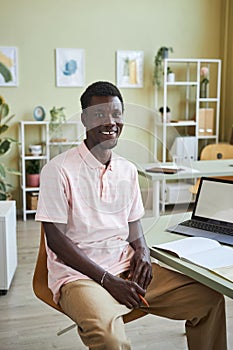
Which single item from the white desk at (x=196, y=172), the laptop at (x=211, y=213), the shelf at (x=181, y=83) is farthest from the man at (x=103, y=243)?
the shelf at (x=181, y=83)

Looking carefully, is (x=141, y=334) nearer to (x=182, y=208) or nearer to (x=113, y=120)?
(x=182, y=208)

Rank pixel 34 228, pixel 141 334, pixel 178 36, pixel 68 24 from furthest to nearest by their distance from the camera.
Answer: pixel 178 36 < pixel 68 24 < pixel 34 228 < pixel 141 334

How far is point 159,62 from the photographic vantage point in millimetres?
5160

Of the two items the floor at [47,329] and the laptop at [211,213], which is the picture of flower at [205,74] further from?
the laptop at [211,213]

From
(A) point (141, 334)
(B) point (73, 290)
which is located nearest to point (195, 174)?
(A) point (141, 334)

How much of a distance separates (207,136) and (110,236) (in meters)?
3.78

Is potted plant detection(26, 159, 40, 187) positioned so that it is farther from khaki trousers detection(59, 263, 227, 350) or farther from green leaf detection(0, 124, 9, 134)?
khaki trousers detection(59, 263, 227, 350)

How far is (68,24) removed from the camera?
4.96 meters

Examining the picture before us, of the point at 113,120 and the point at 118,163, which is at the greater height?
the point at 113,120

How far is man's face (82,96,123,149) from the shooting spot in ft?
5.69

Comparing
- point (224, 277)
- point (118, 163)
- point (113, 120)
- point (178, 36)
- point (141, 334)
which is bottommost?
point (141, 334)

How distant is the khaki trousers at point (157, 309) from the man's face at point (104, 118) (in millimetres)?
540

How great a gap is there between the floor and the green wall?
2324 mm

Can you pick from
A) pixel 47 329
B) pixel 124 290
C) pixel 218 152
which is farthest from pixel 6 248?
pixel 218 152
